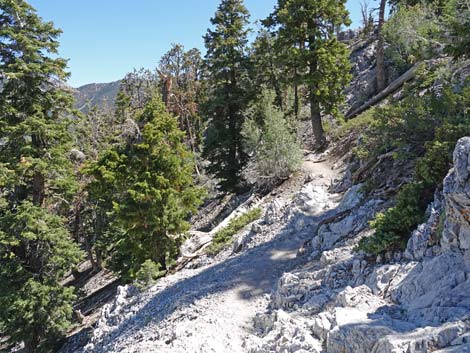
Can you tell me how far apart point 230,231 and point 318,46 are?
1112 centimetres

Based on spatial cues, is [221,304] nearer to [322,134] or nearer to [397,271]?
[397,271]

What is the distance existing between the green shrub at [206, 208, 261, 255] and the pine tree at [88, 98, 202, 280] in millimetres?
1588

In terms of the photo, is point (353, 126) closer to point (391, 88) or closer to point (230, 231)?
point (391, 88)

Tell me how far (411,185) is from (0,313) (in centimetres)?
1632

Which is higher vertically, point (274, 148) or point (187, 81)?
point (187, 81)

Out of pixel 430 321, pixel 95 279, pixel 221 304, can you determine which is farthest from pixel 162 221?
pixel 95 279

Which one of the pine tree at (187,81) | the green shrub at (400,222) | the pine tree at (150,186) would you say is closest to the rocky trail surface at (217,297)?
the pine tree at (150,186)

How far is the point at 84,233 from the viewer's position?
30625 mm

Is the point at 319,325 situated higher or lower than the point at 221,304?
higher

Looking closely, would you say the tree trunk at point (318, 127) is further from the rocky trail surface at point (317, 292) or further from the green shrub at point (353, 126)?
the rocky trail surface at point (317, 292)

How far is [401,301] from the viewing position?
634 centimetres

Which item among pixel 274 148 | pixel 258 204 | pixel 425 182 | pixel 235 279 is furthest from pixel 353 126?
pixel 425 182

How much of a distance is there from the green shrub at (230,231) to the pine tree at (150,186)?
5.21ft

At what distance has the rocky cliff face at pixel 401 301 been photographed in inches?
200
